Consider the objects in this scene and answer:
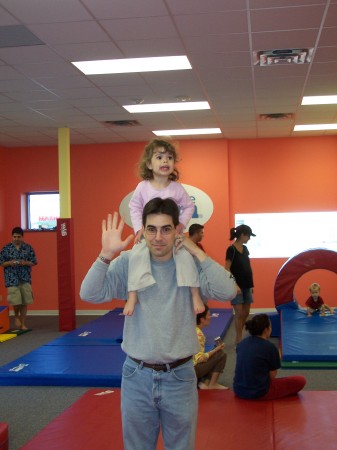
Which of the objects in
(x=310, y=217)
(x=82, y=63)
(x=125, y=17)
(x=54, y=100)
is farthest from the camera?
(x=310, y=217)

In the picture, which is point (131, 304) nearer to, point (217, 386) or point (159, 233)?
point (159, 233)

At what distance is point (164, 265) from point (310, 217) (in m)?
9.33

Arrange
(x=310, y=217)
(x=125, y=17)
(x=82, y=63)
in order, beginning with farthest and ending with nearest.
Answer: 1. (x=310, y=217)
2. (x=82, y=63)
3. (x=125, y=17)

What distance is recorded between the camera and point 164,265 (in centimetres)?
258

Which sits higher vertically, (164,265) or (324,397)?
(164,265)

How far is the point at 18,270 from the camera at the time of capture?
383 inches

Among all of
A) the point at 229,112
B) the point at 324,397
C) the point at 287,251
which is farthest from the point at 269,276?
the point at 324,397

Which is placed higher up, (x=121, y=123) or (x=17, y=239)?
(x=121, y=123)

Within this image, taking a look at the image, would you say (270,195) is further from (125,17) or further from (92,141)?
(125,17)

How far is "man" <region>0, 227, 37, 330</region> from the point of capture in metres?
9.62

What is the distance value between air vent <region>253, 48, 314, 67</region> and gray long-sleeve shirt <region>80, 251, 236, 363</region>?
13.2 feet

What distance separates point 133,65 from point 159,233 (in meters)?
4.30

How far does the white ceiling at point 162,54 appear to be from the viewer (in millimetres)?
4867

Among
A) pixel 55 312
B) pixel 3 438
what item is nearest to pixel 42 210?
pixel 55 312
